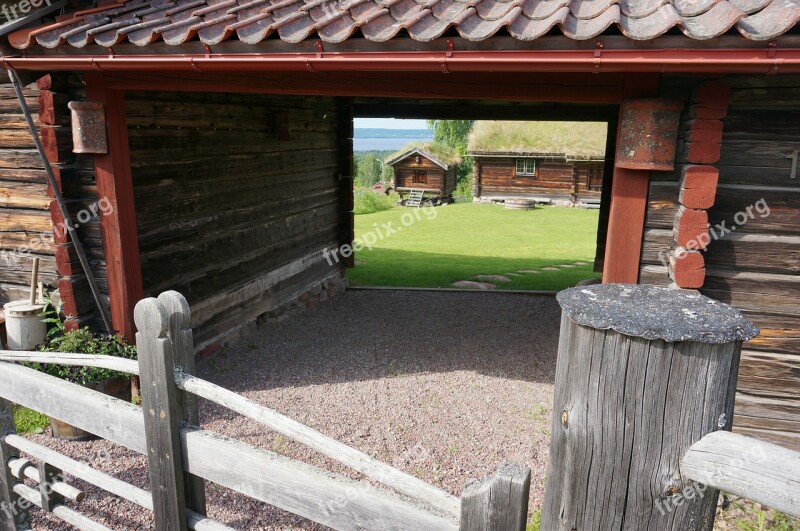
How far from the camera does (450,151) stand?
97.1ft

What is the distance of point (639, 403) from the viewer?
3.91ft

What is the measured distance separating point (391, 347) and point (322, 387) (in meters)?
1.34

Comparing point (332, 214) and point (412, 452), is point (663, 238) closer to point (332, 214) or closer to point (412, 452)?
point (412, 452)

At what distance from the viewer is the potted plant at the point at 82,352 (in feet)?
13.6

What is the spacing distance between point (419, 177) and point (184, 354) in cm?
2690

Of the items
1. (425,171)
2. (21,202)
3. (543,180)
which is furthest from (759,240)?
(425,171)

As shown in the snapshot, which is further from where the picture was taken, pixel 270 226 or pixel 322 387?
pixel 270 226

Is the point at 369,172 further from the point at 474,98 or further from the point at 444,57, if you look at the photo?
the point at 444,57

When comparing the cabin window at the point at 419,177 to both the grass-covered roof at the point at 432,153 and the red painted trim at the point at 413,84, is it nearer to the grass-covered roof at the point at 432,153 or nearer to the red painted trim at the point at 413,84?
the grass-covered roof at the point at 432,153

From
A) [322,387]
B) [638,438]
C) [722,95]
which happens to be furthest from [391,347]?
[638,438]

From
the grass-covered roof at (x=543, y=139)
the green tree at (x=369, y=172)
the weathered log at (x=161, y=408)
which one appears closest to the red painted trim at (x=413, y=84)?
the weathered log at (x=161, y=408)

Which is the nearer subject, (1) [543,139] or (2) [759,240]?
(2) [759,240]

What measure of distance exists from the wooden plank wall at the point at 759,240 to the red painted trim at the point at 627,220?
0.25ft

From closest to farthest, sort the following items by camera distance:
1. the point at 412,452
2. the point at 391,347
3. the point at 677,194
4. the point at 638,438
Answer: the point at 638,438 → the point at 677,194 → the point at 412,452 → the point at 391,347
